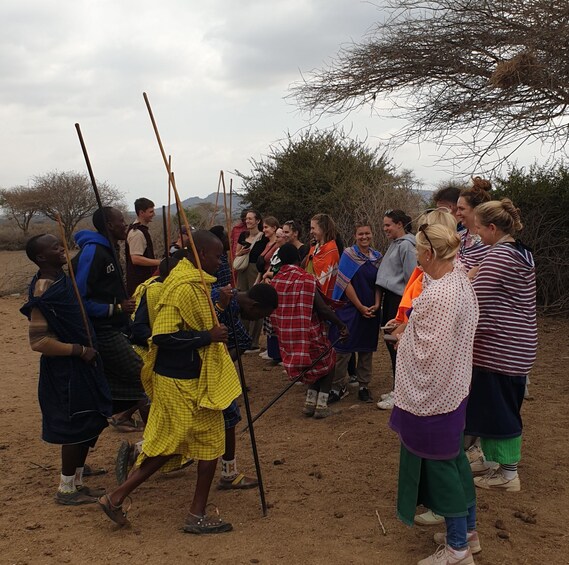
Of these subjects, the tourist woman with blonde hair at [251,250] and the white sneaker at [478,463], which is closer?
the white sneaker at [478,463]

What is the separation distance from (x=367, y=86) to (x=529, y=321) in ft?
19.2

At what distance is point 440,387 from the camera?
3102 mm

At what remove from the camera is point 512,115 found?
7828 millimetres

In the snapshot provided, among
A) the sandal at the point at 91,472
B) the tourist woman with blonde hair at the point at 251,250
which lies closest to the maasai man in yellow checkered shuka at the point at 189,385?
the sandal at the point at 91,472

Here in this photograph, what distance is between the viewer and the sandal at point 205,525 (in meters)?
3.62

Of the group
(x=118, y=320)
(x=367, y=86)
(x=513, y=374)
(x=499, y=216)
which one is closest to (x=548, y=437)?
(x=513, y=374)

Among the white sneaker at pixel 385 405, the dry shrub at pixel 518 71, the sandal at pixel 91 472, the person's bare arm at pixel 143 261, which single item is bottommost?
the sandal at pixel 91 472

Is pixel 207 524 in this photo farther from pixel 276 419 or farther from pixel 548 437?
pixel 548 437

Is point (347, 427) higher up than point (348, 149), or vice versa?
point (348, 149)

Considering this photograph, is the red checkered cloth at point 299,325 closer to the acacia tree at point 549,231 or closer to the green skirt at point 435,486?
the green skirt at point 435,486

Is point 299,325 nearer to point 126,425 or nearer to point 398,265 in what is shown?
point 398,265

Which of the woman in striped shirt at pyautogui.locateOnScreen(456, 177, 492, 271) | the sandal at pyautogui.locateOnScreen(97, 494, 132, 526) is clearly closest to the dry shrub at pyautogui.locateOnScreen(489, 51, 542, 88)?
the woman in striped shirt at pyautogui.locateOnScreen(456, 177, 492, 271)

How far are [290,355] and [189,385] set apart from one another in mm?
2210

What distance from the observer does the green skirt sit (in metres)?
3.09
